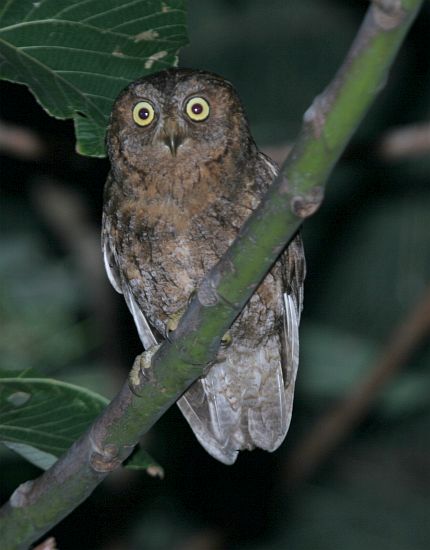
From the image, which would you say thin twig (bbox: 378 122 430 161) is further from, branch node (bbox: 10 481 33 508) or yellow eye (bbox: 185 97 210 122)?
branch node (bbox: 10 481 33 508)

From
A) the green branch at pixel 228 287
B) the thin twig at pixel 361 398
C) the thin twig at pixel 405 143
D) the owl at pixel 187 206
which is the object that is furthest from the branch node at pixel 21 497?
the thin twig at pixel 361 398

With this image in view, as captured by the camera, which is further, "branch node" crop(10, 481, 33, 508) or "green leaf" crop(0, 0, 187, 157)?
"green leaf" crop(0, 0, 187, 157)

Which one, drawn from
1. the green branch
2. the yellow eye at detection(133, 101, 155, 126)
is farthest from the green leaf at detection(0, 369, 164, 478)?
the yellow eye at detection(133, 101, 155, 126)

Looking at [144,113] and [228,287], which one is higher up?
[144,113]

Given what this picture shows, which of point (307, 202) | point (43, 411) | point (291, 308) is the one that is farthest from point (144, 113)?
point (307, 202)

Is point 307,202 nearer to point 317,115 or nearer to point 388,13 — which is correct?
point 317,115

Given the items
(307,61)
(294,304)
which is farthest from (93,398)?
(307,61)

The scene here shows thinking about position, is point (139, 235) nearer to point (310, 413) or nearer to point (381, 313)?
point (381, 313)
